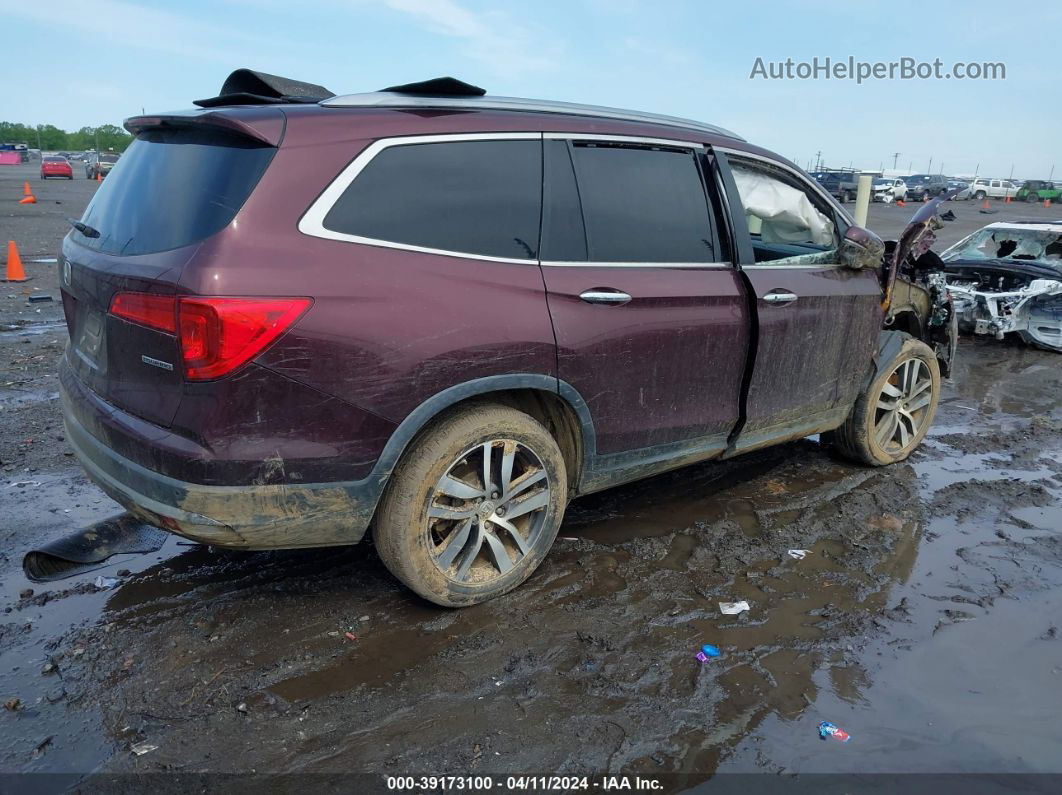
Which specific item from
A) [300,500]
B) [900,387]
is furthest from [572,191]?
[900,387]

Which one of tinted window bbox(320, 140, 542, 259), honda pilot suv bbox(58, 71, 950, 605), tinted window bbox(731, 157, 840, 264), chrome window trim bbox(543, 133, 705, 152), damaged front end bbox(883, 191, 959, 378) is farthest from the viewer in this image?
damaged front end bbox(883, 191, 959, 378)

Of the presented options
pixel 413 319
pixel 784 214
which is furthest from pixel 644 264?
pixel 784 214

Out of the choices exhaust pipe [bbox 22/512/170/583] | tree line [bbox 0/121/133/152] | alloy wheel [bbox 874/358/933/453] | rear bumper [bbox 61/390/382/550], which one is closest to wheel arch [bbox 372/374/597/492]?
rear bumper [bbox 61/390/382/550]

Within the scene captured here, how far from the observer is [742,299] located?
393 centimetres

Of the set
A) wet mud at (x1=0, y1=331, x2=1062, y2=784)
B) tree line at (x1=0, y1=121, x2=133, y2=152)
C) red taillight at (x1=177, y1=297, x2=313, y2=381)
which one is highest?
tree line at (x1=0, y1=121, x2=133, y2=152)

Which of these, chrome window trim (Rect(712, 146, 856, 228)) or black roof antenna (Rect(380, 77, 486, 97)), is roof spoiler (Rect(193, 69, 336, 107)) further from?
chrome window trim (Rect(712, 146, 856, 228))

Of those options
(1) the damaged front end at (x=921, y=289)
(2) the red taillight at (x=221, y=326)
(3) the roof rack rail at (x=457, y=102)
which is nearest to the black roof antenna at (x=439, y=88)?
(3) the roof rack rail at (x=457, y=102)

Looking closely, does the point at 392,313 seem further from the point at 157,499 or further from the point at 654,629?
the point at 654,629

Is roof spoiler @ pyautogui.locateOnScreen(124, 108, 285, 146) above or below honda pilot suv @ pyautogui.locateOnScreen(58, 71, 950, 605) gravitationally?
above

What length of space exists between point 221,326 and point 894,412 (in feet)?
14.1

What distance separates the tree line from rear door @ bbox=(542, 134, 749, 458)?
11408 cm

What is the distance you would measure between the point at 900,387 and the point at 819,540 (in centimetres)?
163

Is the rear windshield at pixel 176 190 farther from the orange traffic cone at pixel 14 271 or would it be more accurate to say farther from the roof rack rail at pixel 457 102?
the orange traffic cone at pixel 14 271

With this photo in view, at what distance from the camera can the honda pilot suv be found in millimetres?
2668
